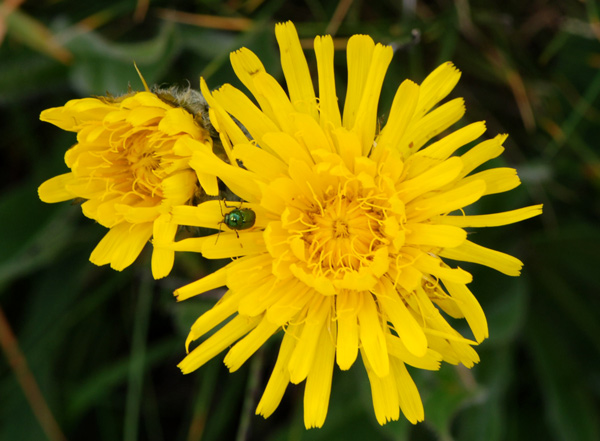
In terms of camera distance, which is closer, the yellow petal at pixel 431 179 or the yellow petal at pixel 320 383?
the yellow petal at pixel 431 179

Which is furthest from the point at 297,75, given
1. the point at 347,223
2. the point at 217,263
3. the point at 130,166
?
the point at 217,263

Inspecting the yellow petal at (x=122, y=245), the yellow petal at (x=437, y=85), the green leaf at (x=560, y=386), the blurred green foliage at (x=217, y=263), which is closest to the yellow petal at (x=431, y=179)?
the yellow petal at (x=437, y=85)

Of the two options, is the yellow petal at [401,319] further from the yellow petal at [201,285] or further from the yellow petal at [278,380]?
the yellow petal at [201,285]

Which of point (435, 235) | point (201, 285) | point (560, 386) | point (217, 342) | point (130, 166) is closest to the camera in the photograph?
point (435, 235)

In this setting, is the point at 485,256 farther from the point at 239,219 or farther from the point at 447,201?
the point at 239,219

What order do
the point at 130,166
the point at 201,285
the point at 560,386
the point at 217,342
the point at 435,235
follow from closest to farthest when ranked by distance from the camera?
the point at 435,235, the point at 201,285, the point at 217,342, the point at 130,166, the point at 560,386

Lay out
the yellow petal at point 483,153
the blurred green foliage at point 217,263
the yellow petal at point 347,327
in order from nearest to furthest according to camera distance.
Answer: the yellow petal at point 347,327, the yellow petal at point 483,153, the blurred green foliage at point 217,263
